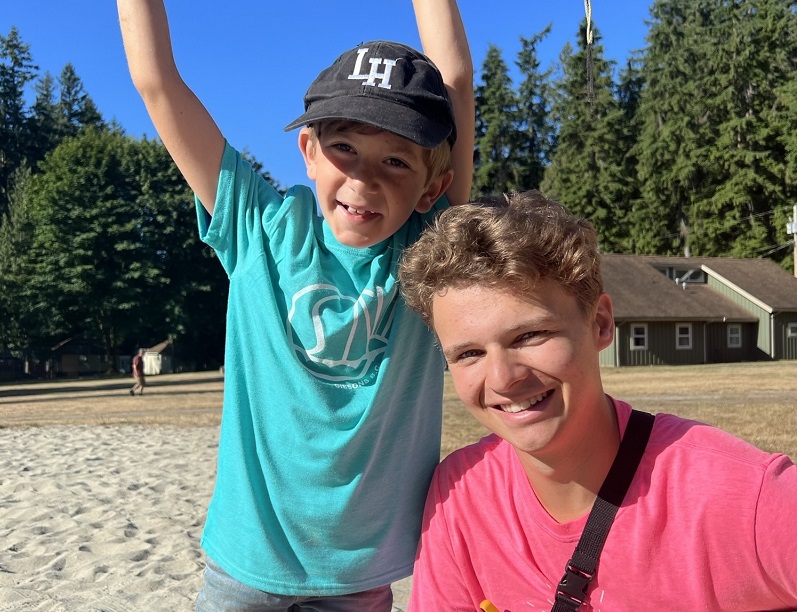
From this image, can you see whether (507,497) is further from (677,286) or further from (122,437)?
(677,286)

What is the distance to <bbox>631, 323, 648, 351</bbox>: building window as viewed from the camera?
35.2 meters

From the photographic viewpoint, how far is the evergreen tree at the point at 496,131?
2384 inches

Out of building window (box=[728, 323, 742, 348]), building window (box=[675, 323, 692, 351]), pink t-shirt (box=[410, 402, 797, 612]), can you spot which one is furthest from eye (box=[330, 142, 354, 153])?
building window (box=[728, 323, 742, 348])

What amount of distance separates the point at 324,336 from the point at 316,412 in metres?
0.19

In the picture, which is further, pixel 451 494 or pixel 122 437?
pixel 122 437

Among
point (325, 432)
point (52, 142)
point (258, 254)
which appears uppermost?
point (52, 142)

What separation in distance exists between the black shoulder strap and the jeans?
664 millimetres

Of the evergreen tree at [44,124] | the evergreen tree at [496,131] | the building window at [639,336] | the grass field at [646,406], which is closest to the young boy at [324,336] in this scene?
the grass field at [646,406]

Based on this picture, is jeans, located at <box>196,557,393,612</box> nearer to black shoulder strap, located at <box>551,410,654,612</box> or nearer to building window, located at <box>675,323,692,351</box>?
black shoulder strap, located at <box>551,410,654,612</box>

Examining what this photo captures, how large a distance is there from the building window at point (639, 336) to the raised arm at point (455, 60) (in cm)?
3418

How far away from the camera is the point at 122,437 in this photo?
1327 cm

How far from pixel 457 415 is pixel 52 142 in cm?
6643

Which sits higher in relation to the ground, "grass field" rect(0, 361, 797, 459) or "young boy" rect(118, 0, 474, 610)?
"young boy" rect(118, 0, 474, 610)

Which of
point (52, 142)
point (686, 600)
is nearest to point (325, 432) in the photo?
point (686, 600)
